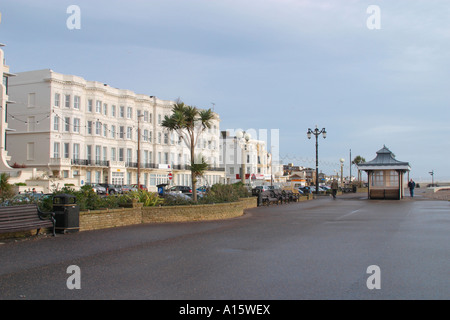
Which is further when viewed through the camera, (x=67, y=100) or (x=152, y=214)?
(x=67, y=100)

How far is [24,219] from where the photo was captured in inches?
472

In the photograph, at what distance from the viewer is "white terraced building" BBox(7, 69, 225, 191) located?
174 feet

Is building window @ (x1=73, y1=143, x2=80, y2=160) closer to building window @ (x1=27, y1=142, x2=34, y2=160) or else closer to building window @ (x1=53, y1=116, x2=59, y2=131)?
building window @ (x1=53, y1=116, x2=59, y2=131)

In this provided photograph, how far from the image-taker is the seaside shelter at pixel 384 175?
36.1 metres

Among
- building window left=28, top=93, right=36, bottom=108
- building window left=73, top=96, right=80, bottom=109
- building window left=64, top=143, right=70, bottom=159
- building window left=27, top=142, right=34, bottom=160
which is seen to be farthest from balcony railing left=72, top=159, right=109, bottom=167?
building window left=28, top=93, right=36, bottom=108

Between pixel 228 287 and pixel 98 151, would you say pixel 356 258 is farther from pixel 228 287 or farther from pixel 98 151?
pixel 98 151

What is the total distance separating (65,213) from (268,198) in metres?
19.5

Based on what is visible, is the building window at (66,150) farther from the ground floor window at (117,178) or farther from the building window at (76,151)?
the ground floor window at (117,178)

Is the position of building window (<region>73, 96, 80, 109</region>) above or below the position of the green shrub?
above

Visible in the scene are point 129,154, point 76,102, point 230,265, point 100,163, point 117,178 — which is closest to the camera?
point 230,265

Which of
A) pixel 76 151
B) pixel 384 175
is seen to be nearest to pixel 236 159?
pixel 76 151

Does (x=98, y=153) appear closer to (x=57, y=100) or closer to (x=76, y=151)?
(x=76, y=151)

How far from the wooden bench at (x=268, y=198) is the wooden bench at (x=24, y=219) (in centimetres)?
1919

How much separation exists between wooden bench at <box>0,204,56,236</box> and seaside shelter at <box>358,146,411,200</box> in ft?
92.8
